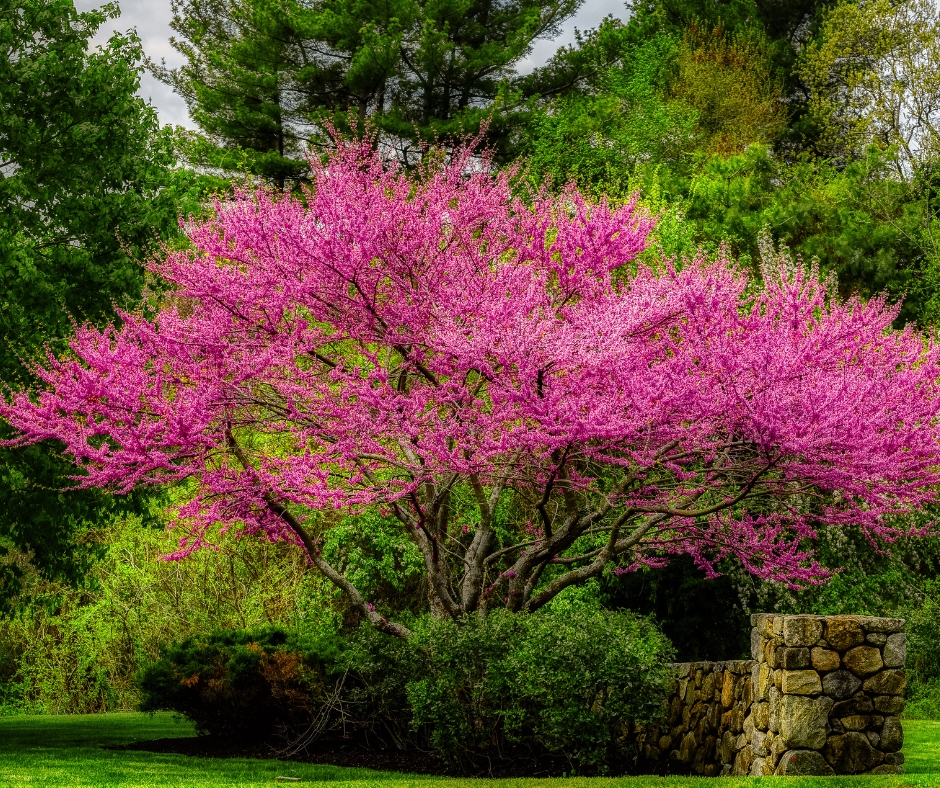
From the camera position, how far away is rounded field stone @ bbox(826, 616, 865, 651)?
883 centimetres

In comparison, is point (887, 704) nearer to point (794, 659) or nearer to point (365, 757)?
Answer: point (794, 659)

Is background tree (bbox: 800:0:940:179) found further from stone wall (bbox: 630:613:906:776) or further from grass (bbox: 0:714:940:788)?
stone wall (bbox: 630:613:906:776)

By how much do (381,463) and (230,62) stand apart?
20.0 meters

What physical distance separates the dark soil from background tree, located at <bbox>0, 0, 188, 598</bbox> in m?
2.36

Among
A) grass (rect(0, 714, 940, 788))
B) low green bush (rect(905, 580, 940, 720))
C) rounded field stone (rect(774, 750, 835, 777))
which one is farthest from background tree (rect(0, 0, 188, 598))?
low green bush (rect(905, 580, 940, 720))

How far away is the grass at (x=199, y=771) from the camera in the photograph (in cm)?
854

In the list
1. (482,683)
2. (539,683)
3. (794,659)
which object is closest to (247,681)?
(482,683)

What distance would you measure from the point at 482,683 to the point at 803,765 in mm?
2797

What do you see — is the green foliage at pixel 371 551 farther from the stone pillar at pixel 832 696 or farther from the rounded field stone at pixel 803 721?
the rounded field stone at pixel 803 721

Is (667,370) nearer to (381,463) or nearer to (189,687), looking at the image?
(381,463)

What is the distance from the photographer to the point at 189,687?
12203 mm

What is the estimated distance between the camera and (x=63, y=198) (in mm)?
12164

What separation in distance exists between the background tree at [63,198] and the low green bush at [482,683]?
8.17 feet

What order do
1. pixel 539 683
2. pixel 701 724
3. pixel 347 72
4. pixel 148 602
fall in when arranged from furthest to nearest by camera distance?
1. pixel 347 72
2. pixel 148 602
3. pixel 701 724
4. pixel 539 683
